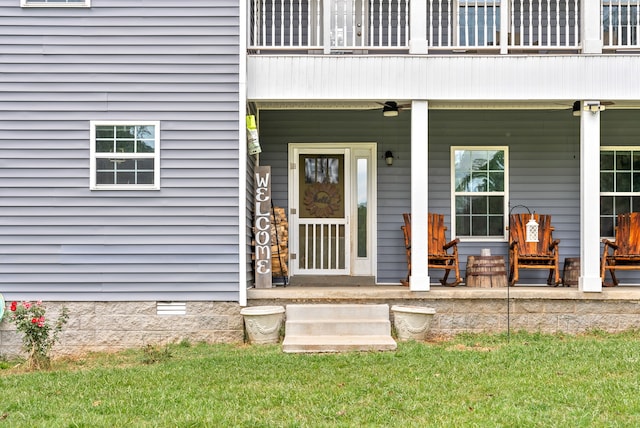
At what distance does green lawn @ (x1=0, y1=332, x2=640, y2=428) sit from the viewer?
4.80m

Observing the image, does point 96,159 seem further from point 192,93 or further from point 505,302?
point 505,302

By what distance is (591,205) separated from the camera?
322 inches

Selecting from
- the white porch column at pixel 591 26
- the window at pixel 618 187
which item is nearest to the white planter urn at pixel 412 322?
the window at pixel 618 187

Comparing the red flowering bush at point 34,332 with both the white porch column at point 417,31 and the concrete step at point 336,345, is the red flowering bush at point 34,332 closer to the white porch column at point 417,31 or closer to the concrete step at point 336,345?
the concrete step at point 336,345

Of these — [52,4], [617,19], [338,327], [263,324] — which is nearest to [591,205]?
[617,19]

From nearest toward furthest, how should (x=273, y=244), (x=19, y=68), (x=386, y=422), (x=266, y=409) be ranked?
(x=386, y=422) → (x=266, y=409) → (x=19, y=68) → (x=273, y=244)

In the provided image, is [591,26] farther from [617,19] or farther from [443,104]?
[443,104]

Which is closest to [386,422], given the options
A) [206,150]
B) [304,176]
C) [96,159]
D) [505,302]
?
[505,302]

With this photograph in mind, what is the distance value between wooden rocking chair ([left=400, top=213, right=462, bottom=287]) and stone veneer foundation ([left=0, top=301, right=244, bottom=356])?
2.61m

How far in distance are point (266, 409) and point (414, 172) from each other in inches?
156

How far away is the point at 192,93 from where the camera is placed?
322 inches

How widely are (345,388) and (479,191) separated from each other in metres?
5.03

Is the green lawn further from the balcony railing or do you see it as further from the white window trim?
the balcony railing

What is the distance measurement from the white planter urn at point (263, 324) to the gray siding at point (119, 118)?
43 centimetres
